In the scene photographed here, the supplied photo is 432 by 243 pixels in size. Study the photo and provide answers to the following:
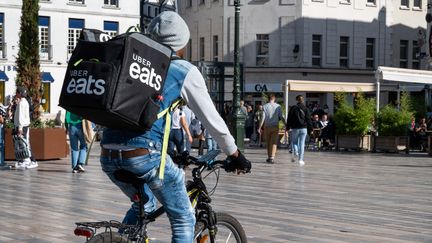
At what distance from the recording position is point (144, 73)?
4.88 m

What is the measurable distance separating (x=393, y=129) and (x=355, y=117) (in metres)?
1.29

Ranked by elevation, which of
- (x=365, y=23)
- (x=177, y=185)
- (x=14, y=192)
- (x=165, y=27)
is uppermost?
(x=365, y=23)

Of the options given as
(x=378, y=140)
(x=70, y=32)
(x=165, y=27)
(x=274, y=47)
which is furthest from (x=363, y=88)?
(x=165, y=27)

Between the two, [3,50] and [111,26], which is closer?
[3,50]

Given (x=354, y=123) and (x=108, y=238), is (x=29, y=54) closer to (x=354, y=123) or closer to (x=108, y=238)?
(x=354, y=123)

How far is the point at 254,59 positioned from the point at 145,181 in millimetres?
50630

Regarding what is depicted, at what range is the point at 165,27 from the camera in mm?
5234

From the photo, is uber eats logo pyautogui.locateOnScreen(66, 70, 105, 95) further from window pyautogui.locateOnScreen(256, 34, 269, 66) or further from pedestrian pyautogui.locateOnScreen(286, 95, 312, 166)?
window pyautogui.locateOnScreen(256, 34, 269, 66)

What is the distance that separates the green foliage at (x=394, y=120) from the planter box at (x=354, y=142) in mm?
520

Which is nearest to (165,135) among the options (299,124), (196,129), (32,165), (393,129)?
(32,165)

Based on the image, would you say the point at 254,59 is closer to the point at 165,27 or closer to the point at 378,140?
the point at 378,140

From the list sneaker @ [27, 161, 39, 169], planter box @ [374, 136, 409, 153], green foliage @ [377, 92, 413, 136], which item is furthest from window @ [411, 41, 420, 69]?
sneaker @ [27, 161, 39, 169]

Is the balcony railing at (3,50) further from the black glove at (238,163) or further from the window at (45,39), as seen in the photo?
the black glove at (238,163)

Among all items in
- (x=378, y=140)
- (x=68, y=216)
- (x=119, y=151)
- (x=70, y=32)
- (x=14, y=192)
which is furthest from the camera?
(x=70, y=32)
